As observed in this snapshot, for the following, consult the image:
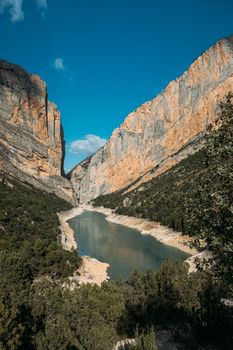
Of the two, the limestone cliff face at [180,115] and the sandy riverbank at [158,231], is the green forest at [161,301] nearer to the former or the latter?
the sandy riverbank at [158,231]

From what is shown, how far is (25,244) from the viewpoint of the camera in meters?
35.9

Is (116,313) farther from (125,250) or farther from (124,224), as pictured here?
(124,224)

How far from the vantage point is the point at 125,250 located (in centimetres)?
5512

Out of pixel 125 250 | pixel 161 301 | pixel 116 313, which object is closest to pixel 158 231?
pixel 125 250

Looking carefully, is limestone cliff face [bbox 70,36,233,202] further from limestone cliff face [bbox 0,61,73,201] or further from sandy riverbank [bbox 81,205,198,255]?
sandy riverbank [bbox 81,205,198,255]

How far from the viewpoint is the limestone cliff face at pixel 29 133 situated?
126m

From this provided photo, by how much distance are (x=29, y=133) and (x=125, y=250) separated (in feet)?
318

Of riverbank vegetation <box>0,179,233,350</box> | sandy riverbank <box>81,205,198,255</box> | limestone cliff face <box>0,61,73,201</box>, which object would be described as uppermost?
limestone cliff face <box>0,61,73,201</box>

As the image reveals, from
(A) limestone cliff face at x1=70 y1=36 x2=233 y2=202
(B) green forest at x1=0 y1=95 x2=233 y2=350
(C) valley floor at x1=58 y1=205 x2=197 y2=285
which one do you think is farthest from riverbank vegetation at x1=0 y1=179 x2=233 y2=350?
(A) limestone cliff face at x1=70 y1=36 x2=233 y2=202

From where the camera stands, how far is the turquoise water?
146ft

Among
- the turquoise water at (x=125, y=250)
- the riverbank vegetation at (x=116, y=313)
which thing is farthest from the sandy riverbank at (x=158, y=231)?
the riverbank vegetation at (x=116, y=313)

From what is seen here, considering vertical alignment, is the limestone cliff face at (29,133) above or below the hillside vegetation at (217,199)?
above

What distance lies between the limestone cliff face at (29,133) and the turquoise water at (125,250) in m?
55.1

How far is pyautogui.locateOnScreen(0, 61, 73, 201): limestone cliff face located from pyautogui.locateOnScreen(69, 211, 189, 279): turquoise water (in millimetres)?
55075
